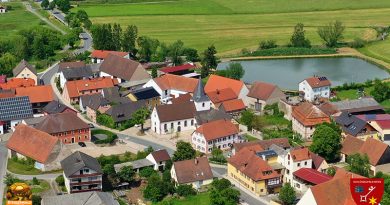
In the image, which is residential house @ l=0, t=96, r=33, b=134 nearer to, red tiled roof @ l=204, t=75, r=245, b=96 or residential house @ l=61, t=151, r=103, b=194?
residential house @ l=61, t=151, r=103, b=194

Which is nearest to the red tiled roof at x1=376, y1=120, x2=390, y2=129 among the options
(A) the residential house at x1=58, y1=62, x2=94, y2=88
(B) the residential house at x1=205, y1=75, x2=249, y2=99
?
(B) the residential house at x1=205, y1=75, x2=249, y2=99

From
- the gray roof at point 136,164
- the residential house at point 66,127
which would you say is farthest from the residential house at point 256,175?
the residential house at point 66,127

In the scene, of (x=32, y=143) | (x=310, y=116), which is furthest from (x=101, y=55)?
(x=310, y=116)

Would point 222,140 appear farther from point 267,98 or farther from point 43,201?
point 43,201

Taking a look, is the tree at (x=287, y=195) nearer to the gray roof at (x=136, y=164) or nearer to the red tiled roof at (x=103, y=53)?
the gray roof at (x=136, y=164)

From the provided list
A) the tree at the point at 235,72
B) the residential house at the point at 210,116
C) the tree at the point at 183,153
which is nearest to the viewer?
the tree at the point at 183,153

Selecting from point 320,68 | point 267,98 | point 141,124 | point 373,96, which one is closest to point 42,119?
point 141,124
